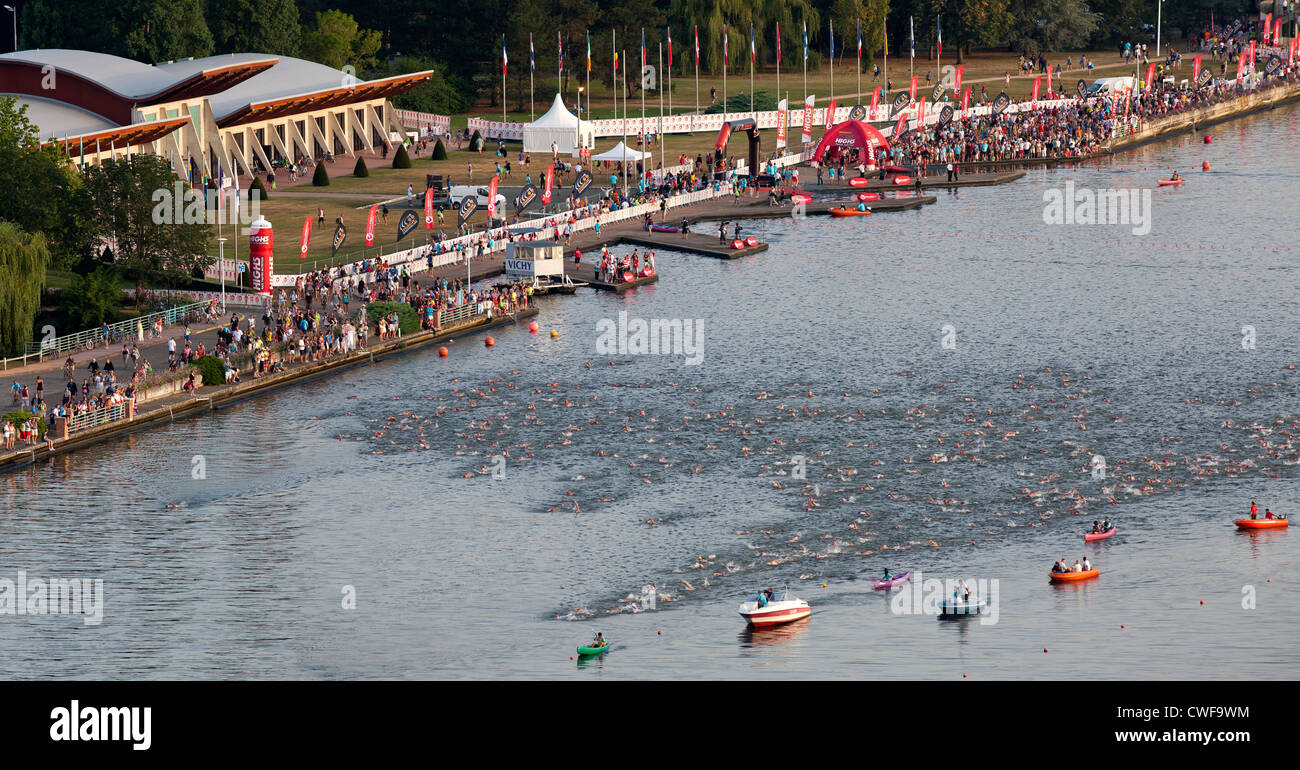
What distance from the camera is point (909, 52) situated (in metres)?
197

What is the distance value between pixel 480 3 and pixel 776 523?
108839mm

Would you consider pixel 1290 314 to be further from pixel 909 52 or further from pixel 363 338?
pixel 909 52

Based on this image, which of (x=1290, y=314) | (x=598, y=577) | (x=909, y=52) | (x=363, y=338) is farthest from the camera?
(x=909, y=52)

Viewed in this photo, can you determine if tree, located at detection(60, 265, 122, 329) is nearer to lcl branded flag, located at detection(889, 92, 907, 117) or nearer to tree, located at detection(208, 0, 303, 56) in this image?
tree, located at detection(208, 0, 303, 56)

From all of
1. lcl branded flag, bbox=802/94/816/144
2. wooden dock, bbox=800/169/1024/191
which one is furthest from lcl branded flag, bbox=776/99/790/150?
wooden dock, bbox=800/169/1024/191

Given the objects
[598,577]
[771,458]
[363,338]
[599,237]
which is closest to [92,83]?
[599,237]

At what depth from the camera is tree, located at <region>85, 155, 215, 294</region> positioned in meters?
95.7

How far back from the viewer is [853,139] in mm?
138875

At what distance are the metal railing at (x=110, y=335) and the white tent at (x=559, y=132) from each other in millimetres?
52651

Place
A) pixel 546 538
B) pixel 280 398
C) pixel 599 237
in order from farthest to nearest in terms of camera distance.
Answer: pixel 599 237, pixel 280 398, pixel 546 538

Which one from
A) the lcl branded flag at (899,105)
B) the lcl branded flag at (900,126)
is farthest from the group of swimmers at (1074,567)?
the lcl branded flag at (899,105)

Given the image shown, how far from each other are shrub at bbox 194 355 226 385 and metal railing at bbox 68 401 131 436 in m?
5.05

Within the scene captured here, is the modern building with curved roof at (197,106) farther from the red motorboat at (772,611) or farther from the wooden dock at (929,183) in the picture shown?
the red motorboat at (772,611)

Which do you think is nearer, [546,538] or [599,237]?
[546,538]
